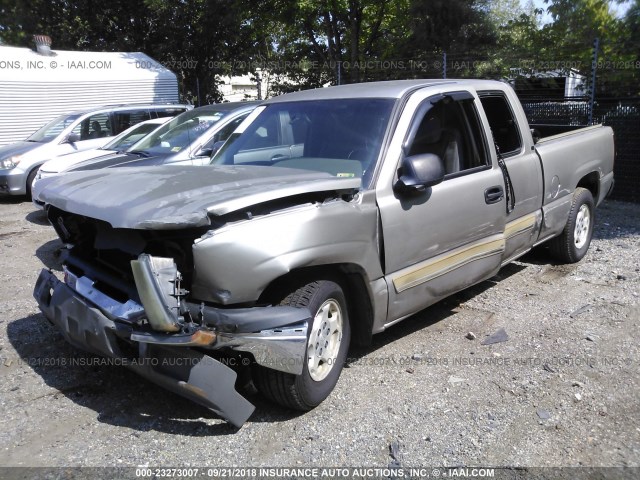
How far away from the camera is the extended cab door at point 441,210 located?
382cm

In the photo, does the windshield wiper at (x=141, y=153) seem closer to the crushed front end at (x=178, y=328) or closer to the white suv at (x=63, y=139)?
the white suv at (x=63, y=139)

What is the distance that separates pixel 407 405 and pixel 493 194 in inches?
74.3

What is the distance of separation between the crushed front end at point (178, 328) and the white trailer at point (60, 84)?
1267cm

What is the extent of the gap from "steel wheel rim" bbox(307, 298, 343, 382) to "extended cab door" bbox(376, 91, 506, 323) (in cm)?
43

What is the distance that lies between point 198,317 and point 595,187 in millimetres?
5234

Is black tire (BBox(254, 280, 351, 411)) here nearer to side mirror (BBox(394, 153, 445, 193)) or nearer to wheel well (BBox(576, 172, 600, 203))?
side mirror (BBox(394, 153, 445, 193))

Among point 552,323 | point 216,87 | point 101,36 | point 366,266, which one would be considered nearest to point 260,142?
point 366,266

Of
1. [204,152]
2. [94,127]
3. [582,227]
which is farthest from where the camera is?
[94,127]

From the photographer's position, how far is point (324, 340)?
3510 mm

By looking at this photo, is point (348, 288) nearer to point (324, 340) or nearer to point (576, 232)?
point (324, 340)

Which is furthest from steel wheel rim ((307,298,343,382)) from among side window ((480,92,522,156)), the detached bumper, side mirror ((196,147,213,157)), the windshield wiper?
the windshield wiper

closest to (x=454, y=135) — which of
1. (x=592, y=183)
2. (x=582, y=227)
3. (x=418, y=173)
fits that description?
(x=418, y=173)

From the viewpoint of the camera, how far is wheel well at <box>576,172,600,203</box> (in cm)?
641

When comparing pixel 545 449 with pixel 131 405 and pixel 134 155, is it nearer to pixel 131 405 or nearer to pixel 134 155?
pixel 131 405
